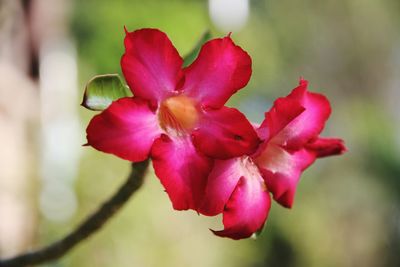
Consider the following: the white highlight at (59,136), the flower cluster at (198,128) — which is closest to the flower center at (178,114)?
the flower cluster at (198,128)

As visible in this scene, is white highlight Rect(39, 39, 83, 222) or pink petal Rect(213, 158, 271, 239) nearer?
pink petal Rect(213, 158, 271, 239)

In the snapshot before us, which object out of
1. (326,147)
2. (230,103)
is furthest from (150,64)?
(230,103)

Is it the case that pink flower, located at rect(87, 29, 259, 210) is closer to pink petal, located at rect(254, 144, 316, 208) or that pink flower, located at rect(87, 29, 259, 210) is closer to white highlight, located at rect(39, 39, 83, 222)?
pink petal, located at rect(254, 144, 316, 208)

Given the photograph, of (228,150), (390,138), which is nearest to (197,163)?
(228,150)

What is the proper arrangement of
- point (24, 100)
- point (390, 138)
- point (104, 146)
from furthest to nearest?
point (390, 138), point (24, 100), point (104, 146)

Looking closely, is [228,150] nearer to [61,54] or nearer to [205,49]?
[205,49]

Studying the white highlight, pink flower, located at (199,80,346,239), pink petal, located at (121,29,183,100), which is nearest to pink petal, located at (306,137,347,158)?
pink flower, located at (199,80,346,239)

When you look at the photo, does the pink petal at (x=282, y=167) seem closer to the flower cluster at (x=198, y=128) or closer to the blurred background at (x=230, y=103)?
the flower cluster at (x=198, y=128)
